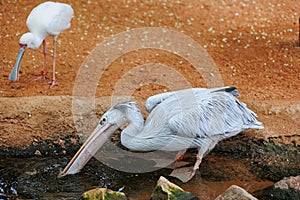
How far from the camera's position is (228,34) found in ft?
25.4

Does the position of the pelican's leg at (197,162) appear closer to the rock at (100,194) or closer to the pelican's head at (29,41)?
the rock at (100,194)

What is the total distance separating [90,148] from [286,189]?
5.61 feet

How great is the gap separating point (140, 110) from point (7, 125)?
127 cm

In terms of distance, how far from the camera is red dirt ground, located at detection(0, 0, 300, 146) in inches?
242

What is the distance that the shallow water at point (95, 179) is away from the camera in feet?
14.7

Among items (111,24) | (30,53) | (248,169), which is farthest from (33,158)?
(111,24)

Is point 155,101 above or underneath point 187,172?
above

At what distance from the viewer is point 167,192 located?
4.23 metres

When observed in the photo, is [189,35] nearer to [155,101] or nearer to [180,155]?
[155,101]

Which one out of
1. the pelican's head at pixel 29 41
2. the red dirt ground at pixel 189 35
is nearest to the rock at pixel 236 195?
the red dirt ground at pixel 189 35

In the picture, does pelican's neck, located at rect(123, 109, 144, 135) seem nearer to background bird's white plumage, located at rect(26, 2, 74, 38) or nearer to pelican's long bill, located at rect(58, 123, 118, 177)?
pelican's long bill, located at rect(58, 123, 118, 177)

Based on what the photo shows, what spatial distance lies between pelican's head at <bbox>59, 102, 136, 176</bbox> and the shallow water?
3.8 inches

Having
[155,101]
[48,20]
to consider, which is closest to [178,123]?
[155,101]

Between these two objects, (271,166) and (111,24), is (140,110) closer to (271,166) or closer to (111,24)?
(271,166)
